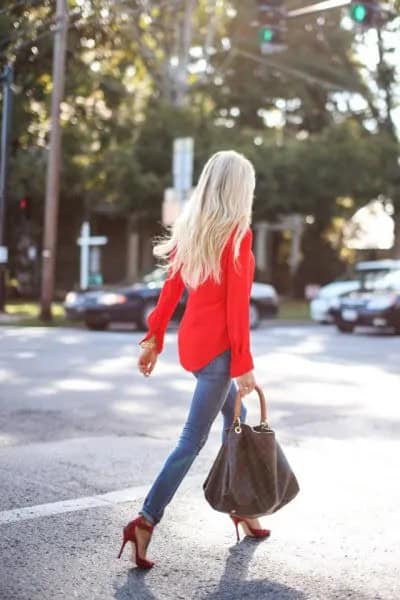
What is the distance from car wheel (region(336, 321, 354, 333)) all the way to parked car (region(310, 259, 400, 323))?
0.58 feet

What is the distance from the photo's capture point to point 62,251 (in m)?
36.3

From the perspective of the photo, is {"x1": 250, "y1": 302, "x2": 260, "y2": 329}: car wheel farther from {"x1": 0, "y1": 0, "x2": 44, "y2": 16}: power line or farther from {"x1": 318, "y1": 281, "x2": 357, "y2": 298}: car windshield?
{"x1": 0, "y1": 0, "x2": 44, "y2": 16}: power line

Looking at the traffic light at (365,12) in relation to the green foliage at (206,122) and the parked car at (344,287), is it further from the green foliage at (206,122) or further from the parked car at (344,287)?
the green foliage at (206,122)

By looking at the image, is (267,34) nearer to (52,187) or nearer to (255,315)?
(52,187)

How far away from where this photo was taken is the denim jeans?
4348 millimetres

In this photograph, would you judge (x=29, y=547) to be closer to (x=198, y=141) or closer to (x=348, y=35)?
(x=198, y=141)

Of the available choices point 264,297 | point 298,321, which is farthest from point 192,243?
point 298,321

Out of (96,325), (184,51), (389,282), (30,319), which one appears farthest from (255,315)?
(184,51)

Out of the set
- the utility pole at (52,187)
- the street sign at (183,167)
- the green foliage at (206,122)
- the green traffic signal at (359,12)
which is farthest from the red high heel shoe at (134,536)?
the green foliage at (206,122)

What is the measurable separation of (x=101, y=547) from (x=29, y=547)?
32 centimetres

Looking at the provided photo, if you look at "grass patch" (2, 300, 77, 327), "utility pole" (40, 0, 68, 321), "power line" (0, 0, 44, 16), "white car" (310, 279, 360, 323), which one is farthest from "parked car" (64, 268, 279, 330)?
"power line" (0, 0, 44, 16)

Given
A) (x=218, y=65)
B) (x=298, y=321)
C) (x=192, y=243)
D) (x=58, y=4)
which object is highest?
(x=218, y=65)

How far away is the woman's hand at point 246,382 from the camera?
14.1ft

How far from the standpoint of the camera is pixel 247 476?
4316 millimetres
